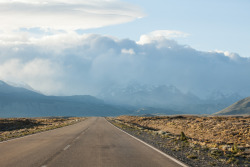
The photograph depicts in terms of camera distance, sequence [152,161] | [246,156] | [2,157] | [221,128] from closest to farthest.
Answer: [152,161] < [2,157] < [246,156] < [221,128]

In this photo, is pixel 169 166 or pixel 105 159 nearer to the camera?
pixel 169 166

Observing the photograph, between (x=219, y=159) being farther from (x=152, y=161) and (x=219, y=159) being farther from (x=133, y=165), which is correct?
(x=133, y=165)

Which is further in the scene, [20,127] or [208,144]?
[20,127]

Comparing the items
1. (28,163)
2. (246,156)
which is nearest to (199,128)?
(246,156)

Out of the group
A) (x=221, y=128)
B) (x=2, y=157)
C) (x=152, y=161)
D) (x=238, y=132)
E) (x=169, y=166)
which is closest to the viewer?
(x=169, y=166)

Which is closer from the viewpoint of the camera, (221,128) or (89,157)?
(89,157)

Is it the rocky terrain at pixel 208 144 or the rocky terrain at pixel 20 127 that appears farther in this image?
the rocky terrain at pixel 20 127

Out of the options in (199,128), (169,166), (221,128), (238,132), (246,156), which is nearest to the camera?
(169,166)

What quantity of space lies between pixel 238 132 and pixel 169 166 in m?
20.9

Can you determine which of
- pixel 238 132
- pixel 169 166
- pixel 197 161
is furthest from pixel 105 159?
pixel 238 132

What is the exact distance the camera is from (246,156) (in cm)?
1482

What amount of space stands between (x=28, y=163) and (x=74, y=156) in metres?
2.40

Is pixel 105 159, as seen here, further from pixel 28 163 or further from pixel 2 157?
pixel 2 157

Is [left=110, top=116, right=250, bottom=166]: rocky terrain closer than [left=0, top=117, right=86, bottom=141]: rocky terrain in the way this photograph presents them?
Yes
